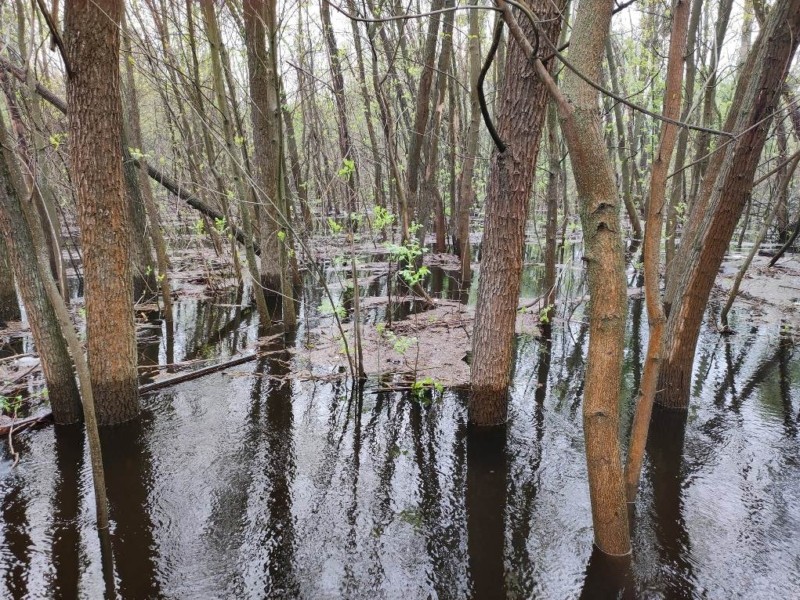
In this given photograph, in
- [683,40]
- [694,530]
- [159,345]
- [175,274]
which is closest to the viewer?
[683,40]

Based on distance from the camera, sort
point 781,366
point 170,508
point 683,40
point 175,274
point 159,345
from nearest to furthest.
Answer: point 683,40 → point 170,508 → point 781,366 → point 159,345 → point 175,274

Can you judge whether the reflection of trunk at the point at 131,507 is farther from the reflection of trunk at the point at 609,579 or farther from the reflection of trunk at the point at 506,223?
the reflection of trunk at the point at 506,223

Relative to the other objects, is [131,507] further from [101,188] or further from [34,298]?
[101,188]

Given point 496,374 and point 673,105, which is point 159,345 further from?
point 673,105

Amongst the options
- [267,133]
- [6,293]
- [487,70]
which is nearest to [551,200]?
[267,133]

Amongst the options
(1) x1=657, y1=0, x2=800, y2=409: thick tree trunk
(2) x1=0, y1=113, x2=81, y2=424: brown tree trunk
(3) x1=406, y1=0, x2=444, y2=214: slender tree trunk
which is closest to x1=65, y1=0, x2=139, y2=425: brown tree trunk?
(2) x1=0, y1=113, x2=81, y2=424: brown tree trunk

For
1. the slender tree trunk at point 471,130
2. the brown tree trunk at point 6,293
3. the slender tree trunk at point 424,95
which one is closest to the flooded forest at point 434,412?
the brown tree trunk at point 6,293

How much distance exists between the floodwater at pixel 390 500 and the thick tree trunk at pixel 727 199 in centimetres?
57

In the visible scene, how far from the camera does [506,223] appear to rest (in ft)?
13.4

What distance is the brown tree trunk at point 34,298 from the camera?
12.9 ft

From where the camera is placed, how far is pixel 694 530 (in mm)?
3348

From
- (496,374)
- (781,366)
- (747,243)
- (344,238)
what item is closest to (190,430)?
(496,374)

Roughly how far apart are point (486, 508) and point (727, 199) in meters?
3.23

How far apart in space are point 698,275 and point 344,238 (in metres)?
13.6
